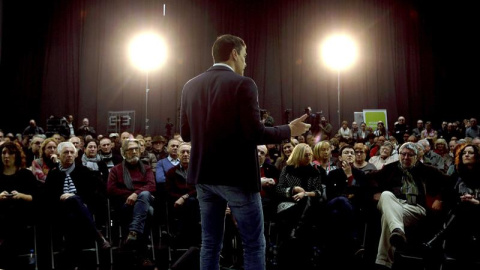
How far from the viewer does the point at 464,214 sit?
3.44m

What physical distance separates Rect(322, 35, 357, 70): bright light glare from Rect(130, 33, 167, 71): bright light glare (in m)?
4.98

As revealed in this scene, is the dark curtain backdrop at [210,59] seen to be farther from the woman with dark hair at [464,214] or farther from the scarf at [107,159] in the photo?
the woman with dark hair at [464,214]

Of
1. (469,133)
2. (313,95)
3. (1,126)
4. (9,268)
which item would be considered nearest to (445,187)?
(9,268)

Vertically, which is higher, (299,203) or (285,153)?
(285,153)

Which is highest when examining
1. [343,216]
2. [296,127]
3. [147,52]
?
[147,52]

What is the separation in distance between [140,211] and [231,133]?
2290 mm

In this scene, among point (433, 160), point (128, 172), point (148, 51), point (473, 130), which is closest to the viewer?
point (128, 172)

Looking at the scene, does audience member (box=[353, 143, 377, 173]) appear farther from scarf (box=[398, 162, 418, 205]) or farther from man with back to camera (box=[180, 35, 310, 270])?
man with back to camera (box=[180, 35, 310, 270])

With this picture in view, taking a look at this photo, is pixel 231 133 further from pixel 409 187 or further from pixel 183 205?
pixel 409 187

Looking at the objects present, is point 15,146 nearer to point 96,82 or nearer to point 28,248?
point 28,248

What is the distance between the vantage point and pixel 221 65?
1994 mm

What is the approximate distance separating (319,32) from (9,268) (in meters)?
11.7

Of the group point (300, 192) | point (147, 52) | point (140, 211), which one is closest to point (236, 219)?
point (300, 192)

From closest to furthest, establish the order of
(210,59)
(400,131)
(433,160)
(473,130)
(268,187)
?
(268,187)
(433,160)
(473,130)
(400,131)
(210,59)
